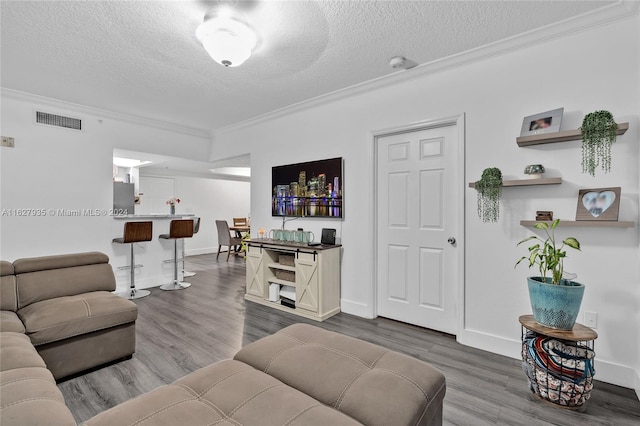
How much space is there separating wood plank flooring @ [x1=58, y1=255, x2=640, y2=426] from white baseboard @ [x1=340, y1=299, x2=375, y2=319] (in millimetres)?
92

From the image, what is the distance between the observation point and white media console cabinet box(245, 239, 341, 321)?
3.45 meters

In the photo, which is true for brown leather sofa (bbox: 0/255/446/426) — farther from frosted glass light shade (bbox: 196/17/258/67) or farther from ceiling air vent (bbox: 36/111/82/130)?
ceiling air vent (bbox: 36/111/82/130)

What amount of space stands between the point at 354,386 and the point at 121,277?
4477 millimetres

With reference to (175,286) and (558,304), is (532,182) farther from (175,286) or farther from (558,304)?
(175,286)

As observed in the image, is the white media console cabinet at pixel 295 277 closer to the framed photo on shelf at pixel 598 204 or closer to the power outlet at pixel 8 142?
the framed photo on shelf at pixel 598 204

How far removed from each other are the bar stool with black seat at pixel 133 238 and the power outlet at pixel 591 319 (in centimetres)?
493

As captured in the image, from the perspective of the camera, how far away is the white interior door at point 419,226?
296 centimetres

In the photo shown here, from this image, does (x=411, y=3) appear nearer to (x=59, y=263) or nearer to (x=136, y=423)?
(x=136, y=423)

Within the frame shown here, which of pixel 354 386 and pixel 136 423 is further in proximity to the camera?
pixel 354 386

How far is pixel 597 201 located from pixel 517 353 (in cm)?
133

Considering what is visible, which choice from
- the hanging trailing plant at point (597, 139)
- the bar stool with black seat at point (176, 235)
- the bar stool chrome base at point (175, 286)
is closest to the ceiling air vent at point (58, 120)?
the bar stool with black seat at point (176, 235)

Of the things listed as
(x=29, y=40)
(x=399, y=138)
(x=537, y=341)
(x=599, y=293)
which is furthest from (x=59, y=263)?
(x=599, y=293)

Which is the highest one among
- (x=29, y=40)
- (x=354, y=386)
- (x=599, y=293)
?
(x=29, y=40)

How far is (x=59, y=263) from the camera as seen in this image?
2.62 meters
